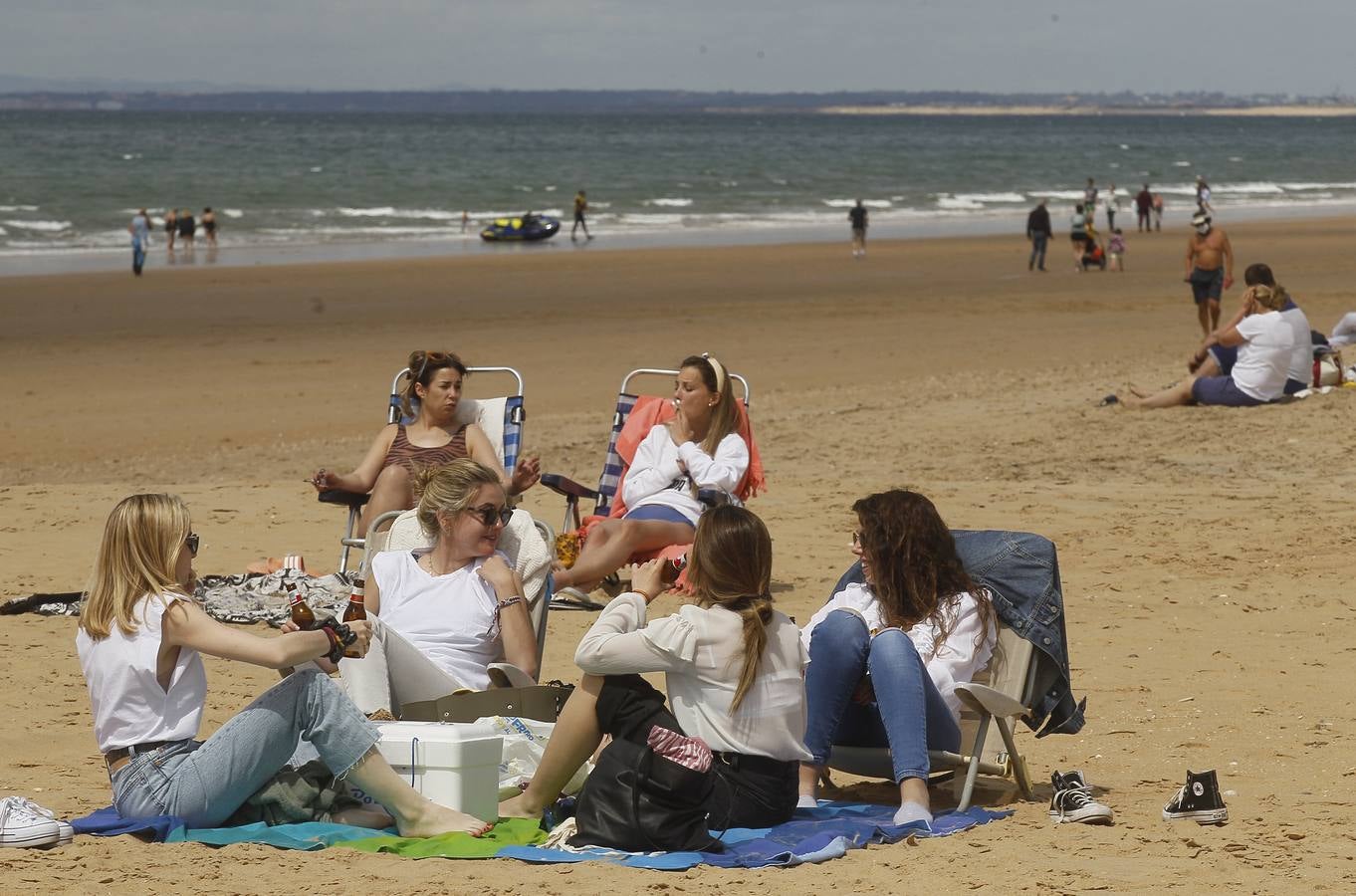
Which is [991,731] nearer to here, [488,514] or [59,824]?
[488,514]

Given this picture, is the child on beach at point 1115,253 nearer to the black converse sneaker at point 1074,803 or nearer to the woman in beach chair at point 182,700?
the black converse sneaker at point 1074,803

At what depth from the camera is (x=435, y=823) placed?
4020 millimetres

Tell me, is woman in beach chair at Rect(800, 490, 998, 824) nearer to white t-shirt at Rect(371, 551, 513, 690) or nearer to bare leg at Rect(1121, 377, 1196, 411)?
white t-shirt at Rect(371, 551, 513, 690)

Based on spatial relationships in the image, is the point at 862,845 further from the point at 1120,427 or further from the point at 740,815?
the point at 1120,427

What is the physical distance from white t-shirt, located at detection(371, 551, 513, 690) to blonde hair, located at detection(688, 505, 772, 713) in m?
0.94

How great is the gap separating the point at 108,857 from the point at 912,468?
6.87m

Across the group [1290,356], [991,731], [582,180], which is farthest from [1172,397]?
[582,180]

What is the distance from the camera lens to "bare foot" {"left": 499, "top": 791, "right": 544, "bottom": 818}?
4.20 metres

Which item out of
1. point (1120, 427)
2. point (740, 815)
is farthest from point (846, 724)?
point (1120, 427)

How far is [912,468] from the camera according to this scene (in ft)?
33.2

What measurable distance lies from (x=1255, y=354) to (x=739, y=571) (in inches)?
331

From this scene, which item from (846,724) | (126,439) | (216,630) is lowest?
(126,439)

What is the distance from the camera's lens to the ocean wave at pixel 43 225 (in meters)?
35.3

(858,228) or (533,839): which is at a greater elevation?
(858,228)
